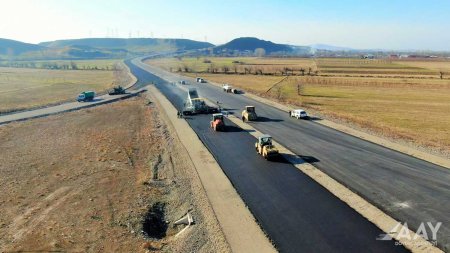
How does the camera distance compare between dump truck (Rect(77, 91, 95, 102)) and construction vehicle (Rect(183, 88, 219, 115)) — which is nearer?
construction vehicle (Rect(183, 88, 219, 115))

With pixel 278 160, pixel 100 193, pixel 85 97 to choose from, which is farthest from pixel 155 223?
pixel 85 97

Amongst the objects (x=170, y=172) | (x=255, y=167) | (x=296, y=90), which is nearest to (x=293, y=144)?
(x=255, y=167)

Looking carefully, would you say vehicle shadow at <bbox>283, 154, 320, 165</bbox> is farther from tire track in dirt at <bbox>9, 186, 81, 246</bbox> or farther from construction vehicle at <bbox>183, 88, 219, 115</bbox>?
construction vehicle at <bbox>183, 88, 219, 115</bbox>

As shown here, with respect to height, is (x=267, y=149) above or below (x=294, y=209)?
above

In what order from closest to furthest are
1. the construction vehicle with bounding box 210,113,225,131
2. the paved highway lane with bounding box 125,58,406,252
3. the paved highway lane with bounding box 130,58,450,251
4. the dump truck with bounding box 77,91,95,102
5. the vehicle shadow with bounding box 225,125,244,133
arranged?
the paved highway lane with bounding box 125,58,406,252 < the paved highway lane with bounding box 130,58,450,251 < the construction vehicle with bounding box 210,113,225,131 < the vehicle shadow with bounding box 225,125,244,133 < the dump truck with bounding box 77,91,95,102

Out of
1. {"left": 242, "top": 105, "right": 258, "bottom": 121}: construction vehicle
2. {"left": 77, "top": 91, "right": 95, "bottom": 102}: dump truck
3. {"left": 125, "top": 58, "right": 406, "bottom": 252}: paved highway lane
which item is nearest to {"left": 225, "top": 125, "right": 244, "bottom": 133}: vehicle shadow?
{"left": 242, "top": 105, "right": 258, "bottom": 121}: construction vehicle

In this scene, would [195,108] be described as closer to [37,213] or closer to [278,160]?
[278,160]

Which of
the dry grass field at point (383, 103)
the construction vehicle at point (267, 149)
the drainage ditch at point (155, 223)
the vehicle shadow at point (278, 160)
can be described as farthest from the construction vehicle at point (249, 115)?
the drainage ditch at point (155, 223)

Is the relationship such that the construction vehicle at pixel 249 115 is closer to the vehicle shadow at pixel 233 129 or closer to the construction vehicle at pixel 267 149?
the vehicle shadow at pixel 233 129
